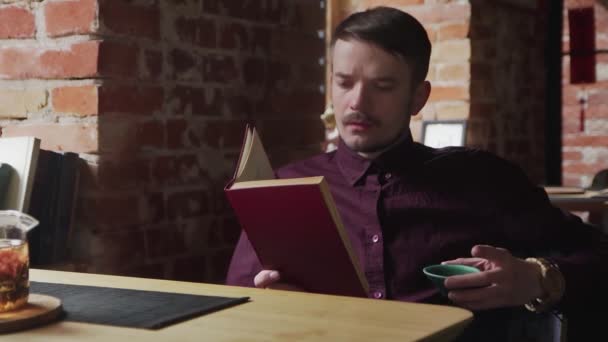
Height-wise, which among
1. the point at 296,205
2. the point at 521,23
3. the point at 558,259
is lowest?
the point at 558,259

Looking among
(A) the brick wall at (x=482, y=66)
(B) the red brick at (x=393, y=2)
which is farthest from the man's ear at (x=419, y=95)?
(B) the red brick at (x=393, y=2)

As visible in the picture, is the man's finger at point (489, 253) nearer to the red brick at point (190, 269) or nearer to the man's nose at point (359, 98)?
the man's nose at point (359, 98)

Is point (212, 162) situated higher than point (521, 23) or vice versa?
point (521, 23)

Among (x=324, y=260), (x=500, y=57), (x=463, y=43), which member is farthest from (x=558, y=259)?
(x=500, y=57)

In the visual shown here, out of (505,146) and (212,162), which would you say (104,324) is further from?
(505,146)

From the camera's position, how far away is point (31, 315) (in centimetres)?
101

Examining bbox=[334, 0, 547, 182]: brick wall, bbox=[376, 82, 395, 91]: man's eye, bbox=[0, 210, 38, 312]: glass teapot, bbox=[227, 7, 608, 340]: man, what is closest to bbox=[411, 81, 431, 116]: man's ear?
bbox=[227, 7, 608, 340]: man

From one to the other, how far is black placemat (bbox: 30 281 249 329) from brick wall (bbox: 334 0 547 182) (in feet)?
7.84

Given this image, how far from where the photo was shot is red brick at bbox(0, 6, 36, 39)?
1839mm

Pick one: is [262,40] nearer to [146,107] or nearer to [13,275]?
[146,107]

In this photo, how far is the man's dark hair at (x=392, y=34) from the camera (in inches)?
65.1

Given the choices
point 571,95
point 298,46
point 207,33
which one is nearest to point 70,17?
point 207,33

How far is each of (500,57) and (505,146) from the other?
398 mm

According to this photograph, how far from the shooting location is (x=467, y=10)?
3.38 m
